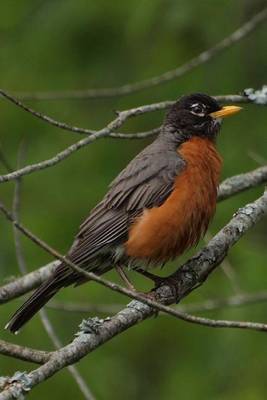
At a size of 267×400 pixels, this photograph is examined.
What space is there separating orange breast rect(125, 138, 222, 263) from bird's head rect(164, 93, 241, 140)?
53 centimetres

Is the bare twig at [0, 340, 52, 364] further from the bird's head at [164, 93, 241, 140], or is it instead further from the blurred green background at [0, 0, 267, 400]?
the bird's head at [164, 93, 241, 140]

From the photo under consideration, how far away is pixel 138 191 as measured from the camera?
5980mm

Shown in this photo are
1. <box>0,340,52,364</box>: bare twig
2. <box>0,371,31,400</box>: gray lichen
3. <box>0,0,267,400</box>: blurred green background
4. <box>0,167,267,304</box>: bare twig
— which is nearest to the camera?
<box>0,371,31,400</box>: gray lichen

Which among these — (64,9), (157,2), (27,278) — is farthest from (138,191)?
(64,9)

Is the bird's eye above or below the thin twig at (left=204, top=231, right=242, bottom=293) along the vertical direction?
above

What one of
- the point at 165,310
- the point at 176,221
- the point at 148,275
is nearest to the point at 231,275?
the point at 148,275

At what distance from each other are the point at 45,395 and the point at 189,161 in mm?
1720

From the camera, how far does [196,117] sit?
21.0 feet

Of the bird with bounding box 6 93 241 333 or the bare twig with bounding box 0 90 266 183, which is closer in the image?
the bare twig with bounding box 0 90 266 183

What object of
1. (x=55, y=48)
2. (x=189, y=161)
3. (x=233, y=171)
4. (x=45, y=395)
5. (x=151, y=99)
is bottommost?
(x=45, y=395)

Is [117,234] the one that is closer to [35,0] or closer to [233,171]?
[233,171]

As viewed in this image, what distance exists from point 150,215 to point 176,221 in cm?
17

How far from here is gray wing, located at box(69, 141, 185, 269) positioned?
5.77 m

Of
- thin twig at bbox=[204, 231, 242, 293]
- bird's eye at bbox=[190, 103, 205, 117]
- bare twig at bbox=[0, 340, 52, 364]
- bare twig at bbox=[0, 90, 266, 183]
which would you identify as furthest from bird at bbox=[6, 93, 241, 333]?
bare twig at bbox=[0, 340, 52, 364]
